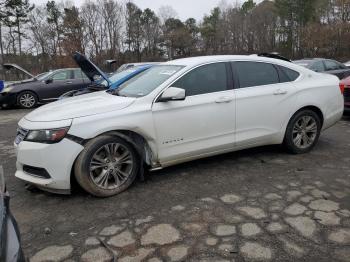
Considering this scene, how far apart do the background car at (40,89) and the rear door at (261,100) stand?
29.7ft

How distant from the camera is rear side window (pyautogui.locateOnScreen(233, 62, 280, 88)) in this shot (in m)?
4.81

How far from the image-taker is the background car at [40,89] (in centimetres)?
1253

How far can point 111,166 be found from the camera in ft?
13.1

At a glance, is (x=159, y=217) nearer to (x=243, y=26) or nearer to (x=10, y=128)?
(x=10, y=128)

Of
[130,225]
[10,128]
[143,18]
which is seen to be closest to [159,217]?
[130,225]

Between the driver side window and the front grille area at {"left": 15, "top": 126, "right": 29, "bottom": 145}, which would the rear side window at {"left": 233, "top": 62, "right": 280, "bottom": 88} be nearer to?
the front grille area at {"left": 15, "top": 126, "right": 29, "bottom": 145}

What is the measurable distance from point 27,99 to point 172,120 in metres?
10.0

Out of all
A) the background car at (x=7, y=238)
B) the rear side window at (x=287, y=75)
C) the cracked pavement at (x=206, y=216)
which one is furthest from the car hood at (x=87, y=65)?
the background car at (x=7, y=238)

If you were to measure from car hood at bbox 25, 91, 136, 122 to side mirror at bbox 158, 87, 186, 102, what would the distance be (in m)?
0.35

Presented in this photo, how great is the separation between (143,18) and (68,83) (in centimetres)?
4353

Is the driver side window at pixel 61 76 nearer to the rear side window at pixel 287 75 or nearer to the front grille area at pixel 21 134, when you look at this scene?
the front grille area at pixel 21 134

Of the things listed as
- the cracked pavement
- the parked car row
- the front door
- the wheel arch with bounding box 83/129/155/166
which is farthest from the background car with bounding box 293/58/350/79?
the wheel arch with bounding box 83/129/155/166

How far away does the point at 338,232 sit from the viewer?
3084mm

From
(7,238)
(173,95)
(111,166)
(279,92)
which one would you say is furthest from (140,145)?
(7,238)
